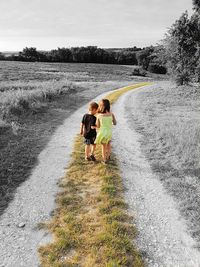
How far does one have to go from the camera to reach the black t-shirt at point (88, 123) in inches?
444

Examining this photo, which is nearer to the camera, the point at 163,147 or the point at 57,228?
the point at 57,228

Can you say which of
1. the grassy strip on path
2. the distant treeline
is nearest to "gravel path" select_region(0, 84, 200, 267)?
the grassy strip on path

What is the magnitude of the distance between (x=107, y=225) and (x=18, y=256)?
78.8 inches

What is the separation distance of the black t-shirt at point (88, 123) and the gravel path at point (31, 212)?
1.30m

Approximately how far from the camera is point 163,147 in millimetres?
13930

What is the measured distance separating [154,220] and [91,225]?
4.99ft

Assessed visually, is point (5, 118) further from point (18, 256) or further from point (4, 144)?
point (18, 256)

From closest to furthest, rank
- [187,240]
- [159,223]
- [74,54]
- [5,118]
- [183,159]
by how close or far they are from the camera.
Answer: [187,240] < [159,223] < [183,159] < [5,118] < [74,54]

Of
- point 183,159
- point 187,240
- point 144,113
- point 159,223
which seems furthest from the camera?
point 144,113

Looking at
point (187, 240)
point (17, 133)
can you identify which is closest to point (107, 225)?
point (187, 240)

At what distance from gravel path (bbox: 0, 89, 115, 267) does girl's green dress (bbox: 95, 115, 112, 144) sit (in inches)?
59.9

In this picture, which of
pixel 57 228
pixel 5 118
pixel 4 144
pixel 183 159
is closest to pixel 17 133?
pixel 4 144

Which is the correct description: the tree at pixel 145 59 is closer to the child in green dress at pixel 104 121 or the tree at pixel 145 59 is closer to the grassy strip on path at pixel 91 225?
the child in green dress at pixel 104 121

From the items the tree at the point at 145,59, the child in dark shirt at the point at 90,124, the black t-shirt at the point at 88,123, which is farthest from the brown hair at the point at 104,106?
the tree at the point at 145,59
